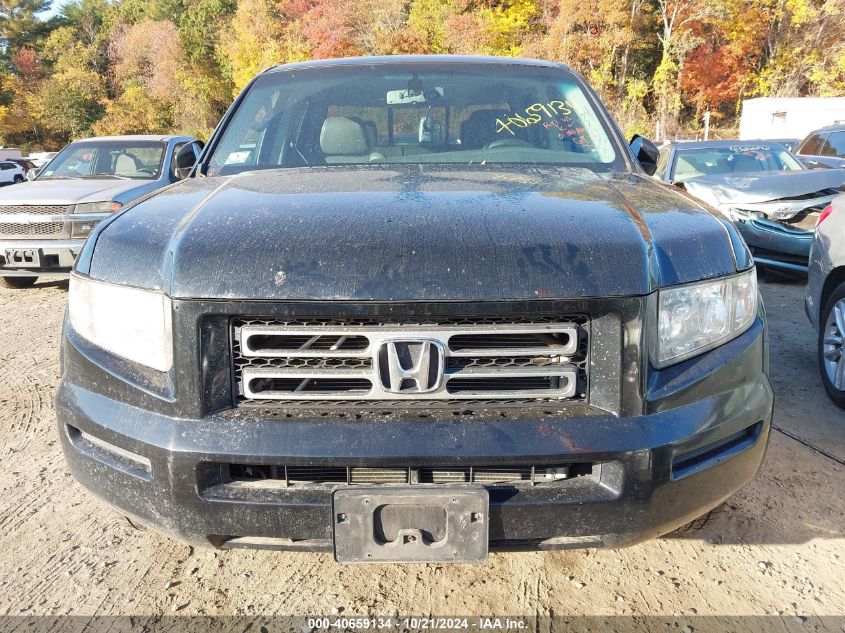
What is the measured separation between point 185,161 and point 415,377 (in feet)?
6.58

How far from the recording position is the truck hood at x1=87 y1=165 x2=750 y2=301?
1684 mm

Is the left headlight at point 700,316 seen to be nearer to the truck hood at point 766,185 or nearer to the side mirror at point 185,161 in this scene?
the side mirror at point 185,161

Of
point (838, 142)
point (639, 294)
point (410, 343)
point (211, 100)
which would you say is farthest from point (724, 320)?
point (211, 100)

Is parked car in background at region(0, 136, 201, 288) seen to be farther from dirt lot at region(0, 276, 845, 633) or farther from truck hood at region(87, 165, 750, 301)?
truck hood at region(87, 165, 750, 301)

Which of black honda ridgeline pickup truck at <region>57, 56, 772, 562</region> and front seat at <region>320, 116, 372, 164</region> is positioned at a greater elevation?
front seat at <region>320, 116, 372, 164</region>

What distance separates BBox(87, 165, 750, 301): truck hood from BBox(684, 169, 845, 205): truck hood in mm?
5533

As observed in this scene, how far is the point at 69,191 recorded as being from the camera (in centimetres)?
755

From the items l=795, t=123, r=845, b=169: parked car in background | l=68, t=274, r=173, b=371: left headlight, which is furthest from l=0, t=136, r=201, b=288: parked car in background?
l=795, t=123, r=845, b=169: parked car in background

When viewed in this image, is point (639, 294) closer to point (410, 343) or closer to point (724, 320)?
point (724, 320)

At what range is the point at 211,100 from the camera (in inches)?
2045

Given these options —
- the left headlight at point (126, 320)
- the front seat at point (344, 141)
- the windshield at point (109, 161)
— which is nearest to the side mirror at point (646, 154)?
the front seat at point (344, 141)

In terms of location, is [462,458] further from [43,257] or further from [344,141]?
[43,257]

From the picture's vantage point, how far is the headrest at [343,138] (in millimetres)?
2912

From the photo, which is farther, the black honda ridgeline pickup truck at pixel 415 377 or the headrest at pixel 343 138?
the headrest at pixel 343 138
